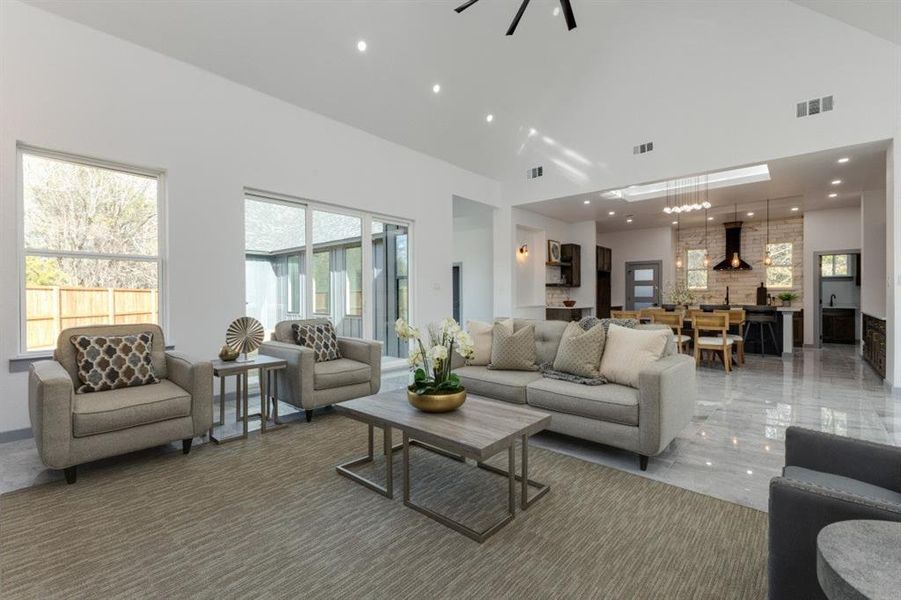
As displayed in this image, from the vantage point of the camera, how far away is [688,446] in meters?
3.23

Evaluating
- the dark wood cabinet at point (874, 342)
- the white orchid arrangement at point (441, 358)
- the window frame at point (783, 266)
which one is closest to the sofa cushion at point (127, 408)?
the white orchid arrangement at point (441, 358)

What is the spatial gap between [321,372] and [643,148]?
5791mm

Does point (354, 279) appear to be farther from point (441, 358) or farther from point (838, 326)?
point (838, 326)

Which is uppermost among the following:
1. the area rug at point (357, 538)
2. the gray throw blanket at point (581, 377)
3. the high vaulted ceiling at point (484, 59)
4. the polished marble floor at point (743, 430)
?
the high vaulted ceiling at point (484, 59)

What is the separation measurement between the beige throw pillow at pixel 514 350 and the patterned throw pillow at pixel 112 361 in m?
2.87

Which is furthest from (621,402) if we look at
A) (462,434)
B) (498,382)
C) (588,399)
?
(462,434)

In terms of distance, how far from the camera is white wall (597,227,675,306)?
10656 mm

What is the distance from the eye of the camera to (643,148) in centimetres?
649

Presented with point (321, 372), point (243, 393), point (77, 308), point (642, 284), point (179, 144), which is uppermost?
point (179, 144)

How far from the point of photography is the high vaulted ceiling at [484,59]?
162 inches

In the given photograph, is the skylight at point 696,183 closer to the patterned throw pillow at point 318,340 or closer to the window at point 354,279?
the window at point 354,279

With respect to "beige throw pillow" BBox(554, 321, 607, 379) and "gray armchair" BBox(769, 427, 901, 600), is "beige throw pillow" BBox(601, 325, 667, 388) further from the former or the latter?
"gray armchair" BBox(769, 427, 901, 600)

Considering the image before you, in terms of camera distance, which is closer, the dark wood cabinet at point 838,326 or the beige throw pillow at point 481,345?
the beige throw pillow at point 481,345

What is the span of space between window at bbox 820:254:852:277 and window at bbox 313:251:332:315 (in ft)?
35.8
